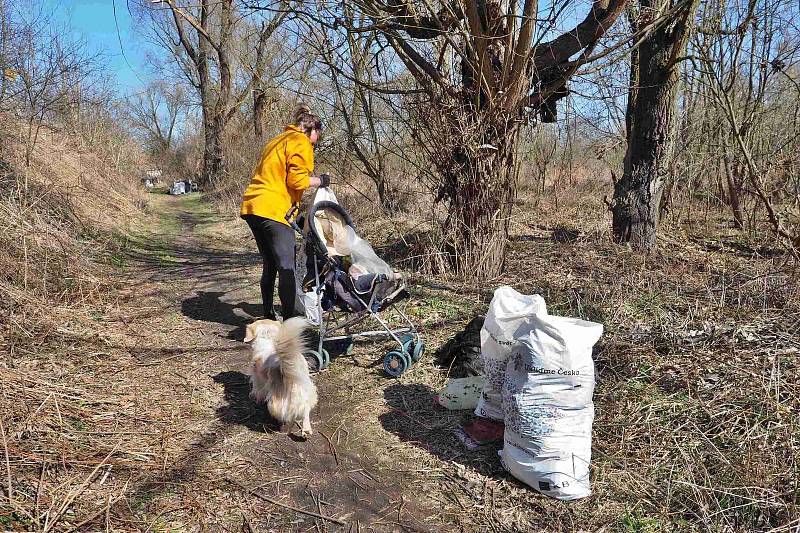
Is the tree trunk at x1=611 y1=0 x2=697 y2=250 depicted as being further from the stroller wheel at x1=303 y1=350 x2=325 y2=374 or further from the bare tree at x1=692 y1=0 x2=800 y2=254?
the stroller wheel at x1=303 y1=350 x2=325 y2=374

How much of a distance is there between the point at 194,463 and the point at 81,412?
2.80ft

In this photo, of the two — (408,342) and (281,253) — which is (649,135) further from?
(281,253)

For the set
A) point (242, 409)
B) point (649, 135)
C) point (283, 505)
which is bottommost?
point (283, 505)

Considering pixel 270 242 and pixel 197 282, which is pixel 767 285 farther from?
pixel 197 282

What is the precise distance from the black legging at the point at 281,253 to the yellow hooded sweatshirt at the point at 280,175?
0.08 meters

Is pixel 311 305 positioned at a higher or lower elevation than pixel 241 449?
higher

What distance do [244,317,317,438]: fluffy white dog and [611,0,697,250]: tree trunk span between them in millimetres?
5600

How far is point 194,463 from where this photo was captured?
2988mm

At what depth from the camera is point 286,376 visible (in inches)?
124

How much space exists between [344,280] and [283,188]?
116 cm

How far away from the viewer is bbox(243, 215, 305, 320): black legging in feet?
15.1

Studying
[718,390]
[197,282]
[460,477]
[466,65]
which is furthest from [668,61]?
[197,282]

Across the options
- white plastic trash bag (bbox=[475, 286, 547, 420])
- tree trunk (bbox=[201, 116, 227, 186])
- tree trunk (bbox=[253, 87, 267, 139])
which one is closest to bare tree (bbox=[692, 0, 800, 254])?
white plastic trash bag (bbox=[475, 286, 547, 420])

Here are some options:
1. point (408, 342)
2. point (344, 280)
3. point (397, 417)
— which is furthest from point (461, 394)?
point (344, 280)
